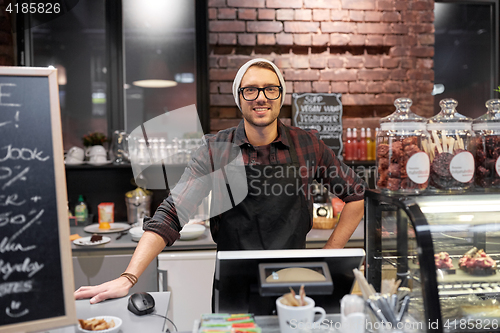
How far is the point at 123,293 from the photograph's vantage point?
133 centimetres

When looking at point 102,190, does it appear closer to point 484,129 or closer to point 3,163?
point 3,163

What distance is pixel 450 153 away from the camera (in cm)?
127

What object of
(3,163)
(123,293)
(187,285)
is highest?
(3,163)

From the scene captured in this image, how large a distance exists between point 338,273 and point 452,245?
0.51 m

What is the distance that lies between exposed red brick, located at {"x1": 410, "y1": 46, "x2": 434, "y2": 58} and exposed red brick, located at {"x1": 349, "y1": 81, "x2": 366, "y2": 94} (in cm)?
52

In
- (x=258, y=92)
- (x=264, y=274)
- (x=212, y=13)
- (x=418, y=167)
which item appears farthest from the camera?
(x=212, y=13)

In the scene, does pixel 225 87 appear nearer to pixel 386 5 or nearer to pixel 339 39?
pixel 339 39

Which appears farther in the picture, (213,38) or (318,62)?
(318,62)

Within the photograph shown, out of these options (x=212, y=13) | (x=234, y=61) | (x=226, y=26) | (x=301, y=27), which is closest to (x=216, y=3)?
(x=212, y=13)

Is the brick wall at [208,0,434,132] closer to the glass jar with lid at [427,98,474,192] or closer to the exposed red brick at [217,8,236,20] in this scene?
the exposed red brick at [217,8,236,20]

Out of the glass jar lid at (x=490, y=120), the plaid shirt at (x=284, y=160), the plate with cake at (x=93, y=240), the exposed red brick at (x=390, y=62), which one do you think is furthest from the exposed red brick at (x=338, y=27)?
the plate with cake at (x=93, y=240)

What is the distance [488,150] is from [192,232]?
1857mm

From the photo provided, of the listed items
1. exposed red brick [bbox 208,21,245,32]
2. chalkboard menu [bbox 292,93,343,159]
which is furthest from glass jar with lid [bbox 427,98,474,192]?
exposed red brick [bbox 208,21,245,32]

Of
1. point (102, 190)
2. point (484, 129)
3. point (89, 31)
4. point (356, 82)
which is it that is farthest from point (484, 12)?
point (102, 190)
